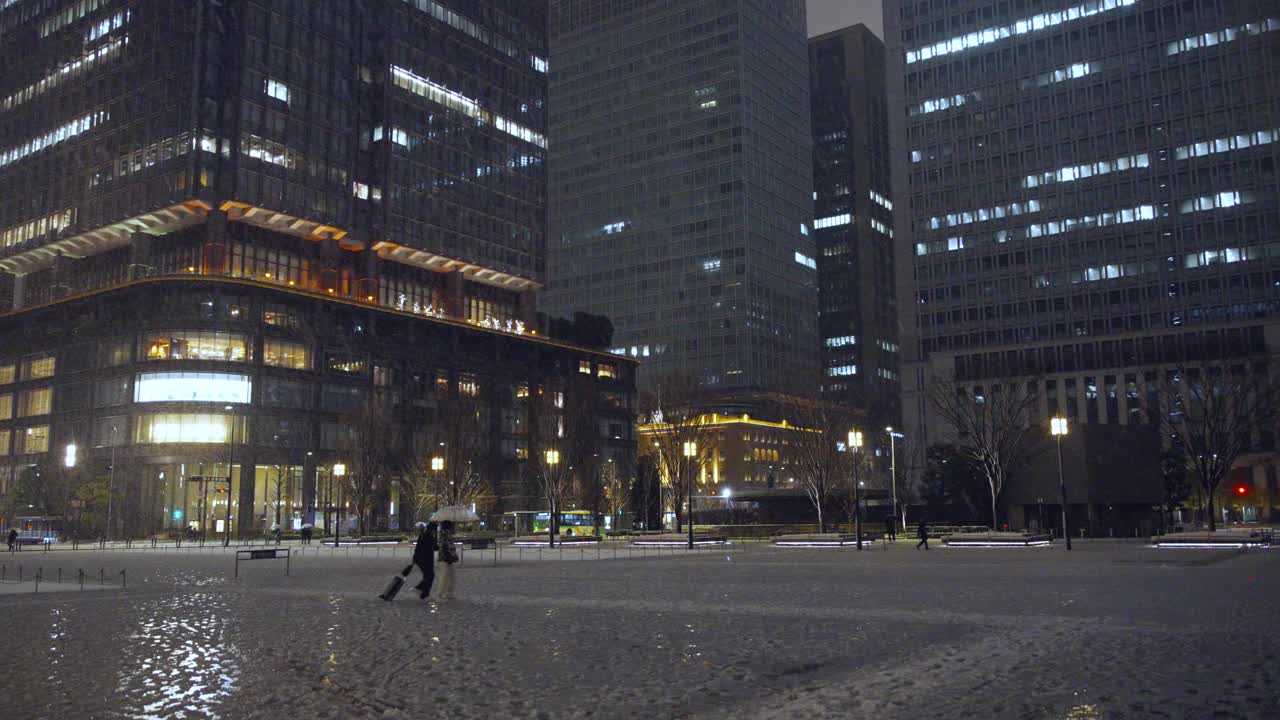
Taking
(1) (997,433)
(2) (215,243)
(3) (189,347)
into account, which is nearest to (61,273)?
(2) (215,243)

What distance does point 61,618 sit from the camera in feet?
66.6

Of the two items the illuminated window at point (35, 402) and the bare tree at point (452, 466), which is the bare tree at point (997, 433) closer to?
the bare tree at point (452, 466)

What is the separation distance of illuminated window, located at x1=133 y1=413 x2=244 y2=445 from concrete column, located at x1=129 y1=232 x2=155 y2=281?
19916 millimetres

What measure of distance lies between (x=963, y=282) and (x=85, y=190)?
→ 10908 cm

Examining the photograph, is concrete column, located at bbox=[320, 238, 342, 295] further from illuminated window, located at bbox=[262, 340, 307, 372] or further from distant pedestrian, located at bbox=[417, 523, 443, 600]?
distant pedestrian, located at bbox=[417, 523, 443, 600]

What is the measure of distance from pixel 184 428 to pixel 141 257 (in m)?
24.9

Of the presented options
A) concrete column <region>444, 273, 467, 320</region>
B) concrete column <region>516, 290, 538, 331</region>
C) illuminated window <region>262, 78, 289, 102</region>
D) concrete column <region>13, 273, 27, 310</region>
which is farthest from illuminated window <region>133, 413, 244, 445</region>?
concrete column <region>516, 290, 538, 331</region>

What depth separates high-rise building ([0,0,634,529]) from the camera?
102 m

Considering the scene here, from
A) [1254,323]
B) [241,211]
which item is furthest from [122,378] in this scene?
[1254,323]

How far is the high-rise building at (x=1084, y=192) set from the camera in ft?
390

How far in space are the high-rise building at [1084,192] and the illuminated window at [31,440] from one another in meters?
101

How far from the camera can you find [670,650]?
14000mm

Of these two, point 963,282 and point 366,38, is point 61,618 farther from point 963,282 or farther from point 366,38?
point 963,282

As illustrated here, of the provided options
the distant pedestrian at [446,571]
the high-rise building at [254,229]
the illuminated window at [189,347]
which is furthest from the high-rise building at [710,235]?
the distant pedestrian at [446,571]
